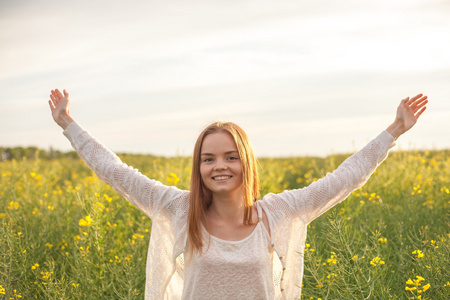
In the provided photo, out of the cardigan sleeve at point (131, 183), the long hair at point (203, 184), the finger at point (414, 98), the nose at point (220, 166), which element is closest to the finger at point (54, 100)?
the cardigan sleeve at point (131, 183)

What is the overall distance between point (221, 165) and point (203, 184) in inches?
8.3

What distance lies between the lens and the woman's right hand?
293 centimetres

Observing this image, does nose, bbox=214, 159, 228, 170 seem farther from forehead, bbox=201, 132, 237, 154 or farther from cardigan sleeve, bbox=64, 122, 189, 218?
cardigan sleeve, bbox=64, 122, 189, 218

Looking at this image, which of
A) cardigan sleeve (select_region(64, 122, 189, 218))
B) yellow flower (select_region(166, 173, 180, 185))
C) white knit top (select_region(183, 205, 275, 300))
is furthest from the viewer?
yellow flower (select_region(166, 173, 180, 185))

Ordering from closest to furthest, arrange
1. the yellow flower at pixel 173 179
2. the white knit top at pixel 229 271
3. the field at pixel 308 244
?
1. the white knit top at pixel 229 271
2. the field at pixel 308 244
3. the yellow flower at pixel 173 179

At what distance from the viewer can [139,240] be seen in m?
4.36

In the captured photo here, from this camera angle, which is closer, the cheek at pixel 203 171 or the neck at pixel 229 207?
the cheek at pixel 203 171

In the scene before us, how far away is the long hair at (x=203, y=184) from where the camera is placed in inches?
101

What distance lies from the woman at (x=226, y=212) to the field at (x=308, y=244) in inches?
15.8

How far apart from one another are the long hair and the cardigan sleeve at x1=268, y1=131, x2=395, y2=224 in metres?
0.21

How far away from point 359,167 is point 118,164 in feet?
4.44

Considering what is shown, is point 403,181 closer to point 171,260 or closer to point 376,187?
point 376,187

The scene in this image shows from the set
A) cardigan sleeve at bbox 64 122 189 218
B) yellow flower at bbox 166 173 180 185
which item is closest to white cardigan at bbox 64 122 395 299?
cardigan sleeve at bbox 64 122 189 218

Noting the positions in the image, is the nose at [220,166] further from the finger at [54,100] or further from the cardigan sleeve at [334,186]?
the finger at [54,100]
